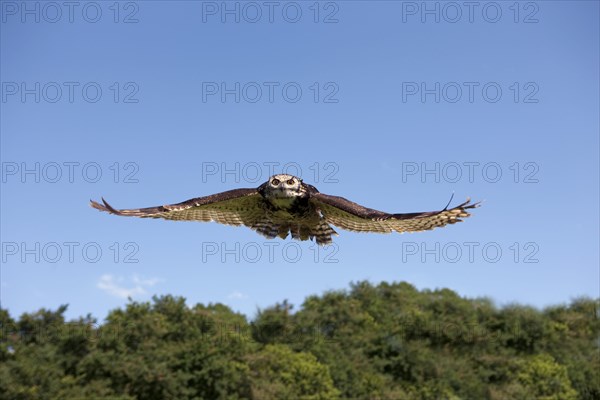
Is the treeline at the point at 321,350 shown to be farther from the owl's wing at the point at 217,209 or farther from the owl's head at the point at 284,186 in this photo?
the owl's head at the point at 284,186

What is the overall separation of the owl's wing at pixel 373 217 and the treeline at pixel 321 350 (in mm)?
28795

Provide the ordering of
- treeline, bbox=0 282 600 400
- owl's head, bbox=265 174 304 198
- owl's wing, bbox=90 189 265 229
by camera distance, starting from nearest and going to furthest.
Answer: owl's head, bbox=265 174 304 198 → owl's wing, bbox=90 189 265 229 → treeline, bbox=0 282 600 400

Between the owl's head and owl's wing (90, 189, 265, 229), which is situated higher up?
the owl's head

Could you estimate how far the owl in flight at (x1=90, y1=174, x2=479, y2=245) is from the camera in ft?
33.3

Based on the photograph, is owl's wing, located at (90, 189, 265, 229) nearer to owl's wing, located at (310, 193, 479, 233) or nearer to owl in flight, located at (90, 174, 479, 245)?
owl in flight, located at (90, 174, 479, 245)

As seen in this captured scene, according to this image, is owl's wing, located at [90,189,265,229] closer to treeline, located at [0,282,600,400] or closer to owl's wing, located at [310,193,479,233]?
Result: owl's wing, located at [310,193,479,233]

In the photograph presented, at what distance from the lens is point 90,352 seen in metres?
37.8

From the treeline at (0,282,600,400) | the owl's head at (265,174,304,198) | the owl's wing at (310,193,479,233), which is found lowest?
the treeline at (0,282,600,400)

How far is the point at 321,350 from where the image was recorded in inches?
1764

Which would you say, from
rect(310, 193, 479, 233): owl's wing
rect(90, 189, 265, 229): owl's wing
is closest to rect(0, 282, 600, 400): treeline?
rect(90, 189, 265, 229): owl's wing

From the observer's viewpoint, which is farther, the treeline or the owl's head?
the treeline

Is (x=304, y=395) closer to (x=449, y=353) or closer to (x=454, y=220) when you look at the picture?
(x=449, y=353)

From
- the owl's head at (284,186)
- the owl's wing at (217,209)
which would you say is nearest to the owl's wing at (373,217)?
the owl's head at (284,186)

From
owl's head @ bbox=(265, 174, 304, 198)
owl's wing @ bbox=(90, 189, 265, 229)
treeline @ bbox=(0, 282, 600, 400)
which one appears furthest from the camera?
treeline @ bbox=(0, 282, 600, 400)
